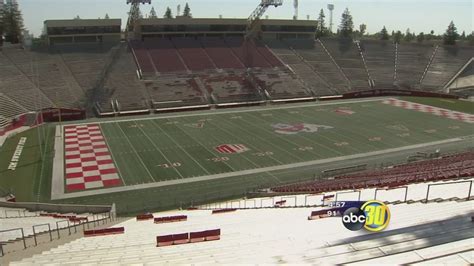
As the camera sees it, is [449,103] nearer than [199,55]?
Yes

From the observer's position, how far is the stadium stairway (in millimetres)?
7031

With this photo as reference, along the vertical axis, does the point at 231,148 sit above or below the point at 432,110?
below

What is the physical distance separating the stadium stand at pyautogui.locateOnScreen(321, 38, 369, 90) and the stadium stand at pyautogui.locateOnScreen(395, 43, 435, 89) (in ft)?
16.4

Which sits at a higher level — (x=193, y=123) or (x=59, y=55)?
(x=59, y=55)

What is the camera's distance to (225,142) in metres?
32.0

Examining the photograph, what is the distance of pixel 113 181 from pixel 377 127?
24054 mm

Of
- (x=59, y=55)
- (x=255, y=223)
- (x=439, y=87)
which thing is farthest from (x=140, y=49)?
(x=255, y=223)

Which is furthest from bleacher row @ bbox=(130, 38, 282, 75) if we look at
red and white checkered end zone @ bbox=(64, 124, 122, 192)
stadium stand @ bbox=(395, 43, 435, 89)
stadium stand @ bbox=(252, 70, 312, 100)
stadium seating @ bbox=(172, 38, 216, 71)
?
red and white checkered end zone @ bbox=(64, 124, 122, 192)

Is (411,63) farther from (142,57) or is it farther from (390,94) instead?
(142,57)

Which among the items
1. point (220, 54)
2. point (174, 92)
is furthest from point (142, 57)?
point (220, 54)

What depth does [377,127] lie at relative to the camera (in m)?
36.8

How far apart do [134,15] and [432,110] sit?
1630 inches

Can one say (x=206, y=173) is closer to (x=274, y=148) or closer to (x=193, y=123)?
(x=274, y=148)

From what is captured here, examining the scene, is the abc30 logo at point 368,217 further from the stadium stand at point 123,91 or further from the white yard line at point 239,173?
the stadium stand at point 123,91
